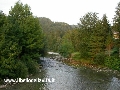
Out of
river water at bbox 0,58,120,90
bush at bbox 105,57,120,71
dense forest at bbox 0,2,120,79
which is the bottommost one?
river water at bbox 0,58,120,90

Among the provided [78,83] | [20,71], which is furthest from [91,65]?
[20,71]

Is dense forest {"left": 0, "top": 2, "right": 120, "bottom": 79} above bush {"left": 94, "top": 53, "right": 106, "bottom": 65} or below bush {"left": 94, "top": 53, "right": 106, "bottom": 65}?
above

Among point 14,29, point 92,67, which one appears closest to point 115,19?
point 92,67

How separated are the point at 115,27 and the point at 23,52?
2605 cm

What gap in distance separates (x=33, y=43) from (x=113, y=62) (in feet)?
72.8

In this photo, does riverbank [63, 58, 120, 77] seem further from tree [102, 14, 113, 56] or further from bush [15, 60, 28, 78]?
bush [15, 60, 28, 78]

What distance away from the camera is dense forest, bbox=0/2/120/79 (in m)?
40.4

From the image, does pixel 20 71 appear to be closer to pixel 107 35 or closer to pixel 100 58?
pixel 100 58

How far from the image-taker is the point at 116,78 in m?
50.8

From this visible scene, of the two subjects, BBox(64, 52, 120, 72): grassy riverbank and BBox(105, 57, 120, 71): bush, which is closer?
BBox(105, 57, 120, 71): bush

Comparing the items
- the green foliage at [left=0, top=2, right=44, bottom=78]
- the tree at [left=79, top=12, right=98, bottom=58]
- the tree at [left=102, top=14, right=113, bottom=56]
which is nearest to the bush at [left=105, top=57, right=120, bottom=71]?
the tree at [left=102, top=14, right=113, bottom=56]

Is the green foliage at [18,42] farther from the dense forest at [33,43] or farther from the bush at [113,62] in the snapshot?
the bush at [113,62]

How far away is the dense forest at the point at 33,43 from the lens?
1591 inches

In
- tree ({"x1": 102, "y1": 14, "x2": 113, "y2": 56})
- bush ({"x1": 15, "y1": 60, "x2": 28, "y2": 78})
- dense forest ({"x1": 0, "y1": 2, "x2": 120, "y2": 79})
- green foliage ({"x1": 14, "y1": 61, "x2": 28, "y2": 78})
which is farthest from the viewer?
tree ({"x1": 102, "y1": 14, "x2": 113, "y2": 56})
